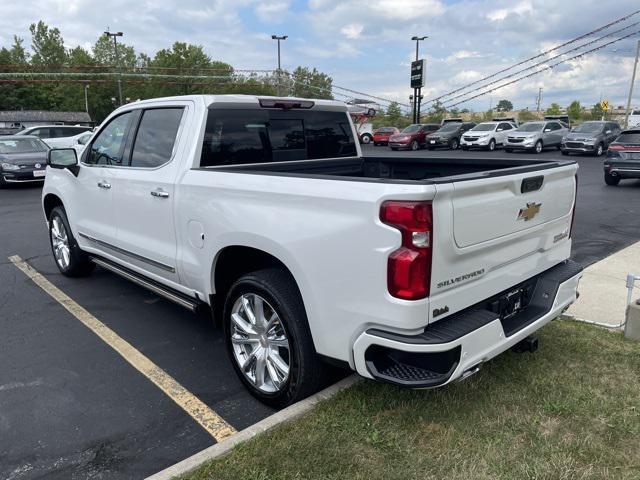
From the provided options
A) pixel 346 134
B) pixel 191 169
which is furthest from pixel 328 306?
pixel 346 134

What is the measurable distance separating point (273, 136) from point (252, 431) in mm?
2310

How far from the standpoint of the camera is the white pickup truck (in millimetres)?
2492

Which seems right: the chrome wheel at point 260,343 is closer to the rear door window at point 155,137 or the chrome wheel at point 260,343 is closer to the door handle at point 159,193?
the door handle at point 159,193

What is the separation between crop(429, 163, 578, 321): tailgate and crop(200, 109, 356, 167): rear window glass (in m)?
1.98

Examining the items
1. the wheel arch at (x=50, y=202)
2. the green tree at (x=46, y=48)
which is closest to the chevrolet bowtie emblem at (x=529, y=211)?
the wheel arch at (x=50, y=202)

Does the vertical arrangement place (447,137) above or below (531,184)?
below

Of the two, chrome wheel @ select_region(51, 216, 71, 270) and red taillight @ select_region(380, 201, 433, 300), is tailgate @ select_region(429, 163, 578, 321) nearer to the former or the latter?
red taillight @ select_region(380, 201, 433, 300)

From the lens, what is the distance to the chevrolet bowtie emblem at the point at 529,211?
297 centimetres

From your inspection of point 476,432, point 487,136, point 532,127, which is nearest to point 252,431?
point 476,432

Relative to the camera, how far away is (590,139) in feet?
83.3

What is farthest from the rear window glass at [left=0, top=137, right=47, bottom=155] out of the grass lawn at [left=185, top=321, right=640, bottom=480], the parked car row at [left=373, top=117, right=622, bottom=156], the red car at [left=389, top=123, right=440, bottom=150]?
the red car at [left=389, top=123, right=440, bottom=150]

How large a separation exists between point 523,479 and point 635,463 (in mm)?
602

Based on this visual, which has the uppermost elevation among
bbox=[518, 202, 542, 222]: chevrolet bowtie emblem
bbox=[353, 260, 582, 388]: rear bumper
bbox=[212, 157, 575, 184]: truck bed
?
bbox=[212, 157, 575, 184]: truck bed

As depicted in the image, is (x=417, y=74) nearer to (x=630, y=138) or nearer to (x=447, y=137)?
(x=447, y=137)
